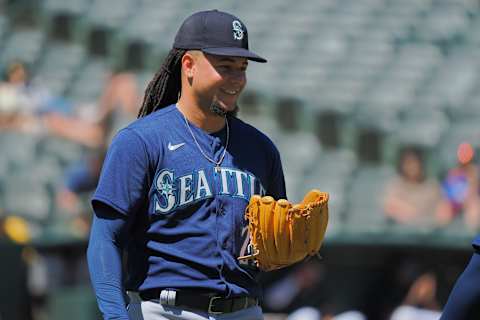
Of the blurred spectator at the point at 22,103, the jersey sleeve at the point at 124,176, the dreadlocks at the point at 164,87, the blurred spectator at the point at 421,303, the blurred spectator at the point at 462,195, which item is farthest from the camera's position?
the blurred spectator at the point at 22,103

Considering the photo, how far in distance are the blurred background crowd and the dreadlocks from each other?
336cm

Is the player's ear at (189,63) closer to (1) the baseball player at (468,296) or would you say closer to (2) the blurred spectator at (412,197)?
(1) the baseball player at (468,296)

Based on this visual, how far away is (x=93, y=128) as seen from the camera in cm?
945

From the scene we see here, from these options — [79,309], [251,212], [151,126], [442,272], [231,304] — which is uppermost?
[151,126]

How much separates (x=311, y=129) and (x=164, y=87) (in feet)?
20.9

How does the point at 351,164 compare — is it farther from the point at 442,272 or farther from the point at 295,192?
the point at 442,272

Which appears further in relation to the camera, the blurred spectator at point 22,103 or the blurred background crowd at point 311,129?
the blurred spectator at point 22,103

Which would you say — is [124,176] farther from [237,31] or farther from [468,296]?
[468,296]

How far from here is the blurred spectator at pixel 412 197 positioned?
7312 millimetres

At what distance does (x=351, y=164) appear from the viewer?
9.28m

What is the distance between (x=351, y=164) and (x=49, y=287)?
2.78 meters

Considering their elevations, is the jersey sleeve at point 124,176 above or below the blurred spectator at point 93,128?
above

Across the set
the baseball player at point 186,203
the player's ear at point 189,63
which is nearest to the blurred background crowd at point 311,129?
the baseball player at point 186,203

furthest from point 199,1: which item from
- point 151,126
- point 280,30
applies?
point 151,126
